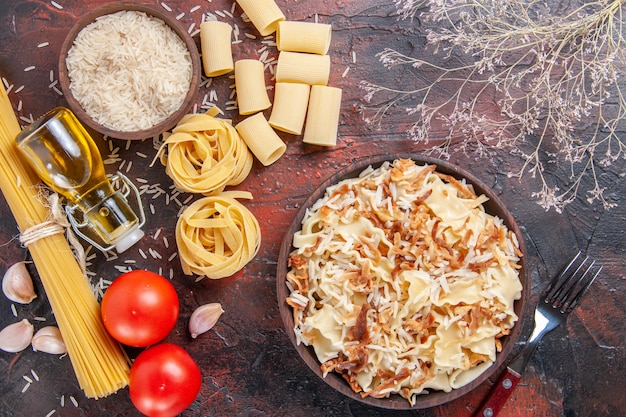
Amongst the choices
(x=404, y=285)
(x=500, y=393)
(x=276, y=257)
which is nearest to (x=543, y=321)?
(x=500, y=393)

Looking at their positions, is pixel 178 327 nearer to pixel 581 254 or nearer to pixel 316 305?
pixel 316 305

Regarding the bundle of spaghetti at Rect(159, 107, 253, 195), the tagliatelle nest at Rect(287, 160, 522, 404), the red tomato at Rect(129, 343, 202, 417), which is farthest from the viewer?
the bundle of spaghetti at Rect(159, 107, 253, 195)

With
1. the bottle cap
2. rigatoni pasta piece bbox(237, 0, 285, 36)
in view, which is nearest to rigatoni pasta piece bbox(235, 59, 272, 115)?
rigatoni pasta piece bbox(237, 0, 285, 36)

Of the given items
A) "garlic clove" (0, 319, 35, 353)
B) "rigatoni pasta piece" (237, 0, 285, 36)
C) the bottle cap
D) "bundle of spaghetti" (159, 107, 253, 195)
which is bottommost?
"garlic clove" (0, 319, 35, 353)

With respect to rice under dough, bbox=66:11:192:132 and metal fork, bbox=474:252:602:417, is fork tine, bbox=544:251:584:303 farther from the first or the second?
rice under dough, bbox=66:11:192:132

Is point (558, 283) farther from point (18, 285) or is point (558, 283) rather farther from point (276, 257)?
point (18, 285)

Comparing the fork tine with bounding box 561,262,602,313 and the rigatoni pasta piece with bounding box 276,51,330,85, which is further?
the rigatoni pasta piece with bounding box 276,51,330,85

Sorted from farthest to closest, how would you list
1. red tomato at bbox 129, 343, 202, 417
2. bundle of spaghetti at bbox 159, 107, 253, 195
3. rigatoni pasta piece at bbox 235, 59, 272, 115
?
rigatoni pasta piece at bbox 235, 59, 272, 115 < bundle of spaghetti at bbox 159, 107, 253, 195 < red tomato at bbox 129, 343, 202, 417

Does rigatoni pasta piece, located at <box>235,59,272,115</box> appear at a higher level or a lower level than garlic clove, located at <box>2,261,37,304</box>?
higher
